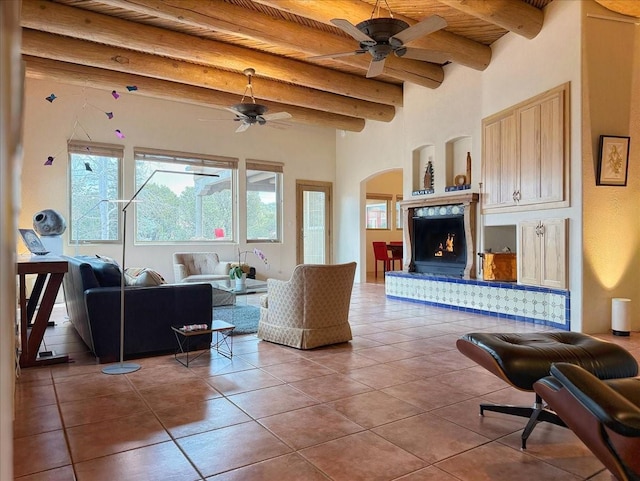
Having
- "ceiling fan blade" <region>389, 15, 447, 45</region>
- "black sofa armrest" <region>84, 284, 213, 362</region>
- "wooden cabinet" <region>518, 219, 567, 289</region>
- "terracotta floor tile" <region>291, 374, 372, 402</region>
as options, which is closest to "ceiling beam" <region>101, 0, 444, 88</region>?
"ceiling fan blade" <region>389, 15, 447, 45</region>

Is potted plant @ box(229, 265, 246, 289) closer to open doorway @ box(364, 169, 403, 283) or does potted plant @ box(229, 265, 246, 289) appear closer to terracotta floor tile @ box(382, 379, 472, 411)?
terracotta floor tile @ box(382, 379, 472, 411)

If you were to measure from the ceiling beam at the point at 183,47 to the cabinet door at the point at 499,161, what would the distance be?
2.30 m

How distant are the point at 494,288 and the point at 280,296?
312cm

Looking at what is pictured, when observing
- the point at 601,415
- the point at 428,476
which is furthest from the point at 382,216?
the point at 601,415

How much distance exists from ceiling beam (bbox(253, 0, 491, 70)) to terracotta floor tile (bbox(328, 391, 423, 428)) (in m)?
3.76

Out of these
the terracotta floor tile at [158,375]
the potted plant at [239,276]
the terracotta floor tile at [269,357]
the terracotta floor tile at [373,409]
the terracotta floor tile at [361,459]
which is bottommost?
the terracotta floor tile at [361,459]

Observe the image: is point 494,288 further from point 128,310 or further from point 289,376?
point 128,310

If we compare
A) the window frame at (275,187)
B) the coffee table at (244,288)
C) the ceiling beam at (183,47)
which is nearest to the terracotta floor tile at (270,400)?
the coffee table at (244,288)

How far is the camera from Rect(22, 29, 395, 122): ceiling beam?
5.48 metres

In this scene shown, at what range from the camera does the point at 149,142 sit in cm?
806

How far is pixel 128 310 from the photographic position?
374 centimetres

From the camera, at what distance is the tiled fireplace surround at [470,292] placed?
511cm

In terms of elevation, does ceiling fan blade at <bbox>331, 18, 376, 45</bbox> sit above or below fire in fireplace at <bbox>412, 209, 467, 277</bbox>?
above

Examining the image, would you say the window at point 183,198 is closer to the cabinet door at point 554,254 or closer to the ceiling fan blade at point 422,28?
the ceiling fan blade at point 422,28
